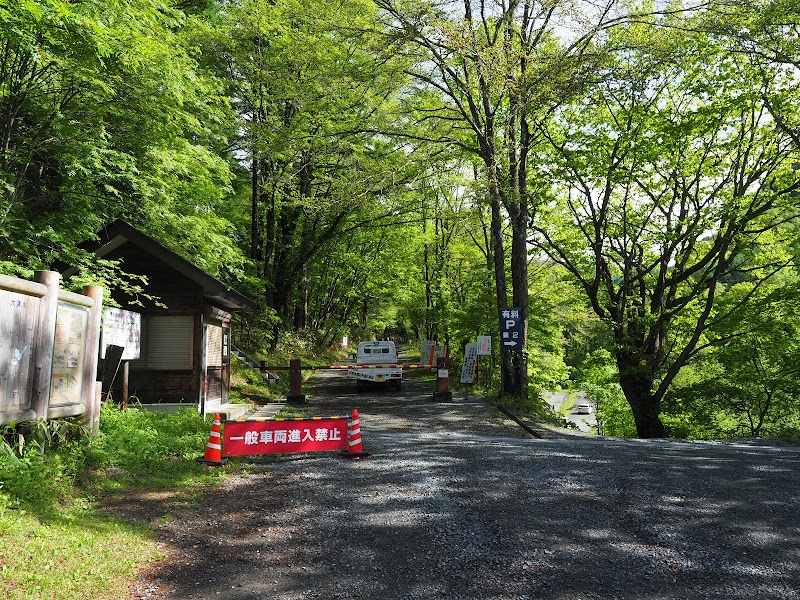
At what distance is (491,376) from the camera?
23.8 m

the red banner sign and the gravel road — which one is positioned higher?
the red banner sign

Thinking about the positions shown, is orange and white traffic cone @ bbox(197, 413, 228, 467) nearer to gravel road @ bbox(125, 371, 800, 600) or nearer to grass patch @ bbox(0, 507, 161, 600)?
gravel road @ bbox(125, 371, 800, 600)

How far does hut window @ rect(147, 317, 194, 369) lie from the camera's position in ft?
45.1

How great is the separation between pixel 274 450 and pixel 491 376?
52.7ft

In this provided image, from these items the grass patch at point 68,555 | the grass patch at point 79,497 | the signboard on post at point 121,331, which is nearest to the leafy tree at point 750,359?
the grass patch at point 79,497

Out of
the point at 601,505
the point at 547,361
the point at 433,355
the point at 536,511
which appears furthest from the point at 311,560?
the point at 433,355

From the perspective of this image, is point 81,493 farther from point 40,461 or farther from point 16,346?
point 16,346

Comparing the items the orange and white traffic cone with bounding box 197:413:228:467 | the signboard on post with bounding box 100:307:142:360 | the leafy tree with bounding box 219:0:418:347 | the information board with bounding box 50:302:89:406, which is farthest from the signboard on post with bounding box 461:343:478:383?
the information board with bounding box 50:302:89:406

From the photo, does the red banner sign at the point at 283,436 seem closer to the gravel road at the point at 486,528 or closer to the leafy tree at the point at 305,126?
the gravel road at the point at 486,528

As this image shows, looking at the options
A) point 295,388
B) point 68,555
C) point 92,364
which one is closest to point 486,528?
point 68,555

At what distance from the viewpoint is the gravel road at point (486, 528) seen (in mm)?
4473

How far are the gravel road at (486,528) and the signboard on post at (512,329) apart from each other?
756 cm

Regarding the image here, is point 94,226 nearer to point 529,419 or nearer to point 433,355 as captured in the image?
point 529,419

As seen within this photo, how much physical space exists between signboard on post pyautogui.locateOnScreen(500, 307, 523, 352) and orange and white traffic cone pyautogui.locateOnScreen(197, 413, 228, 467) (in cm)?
1050
